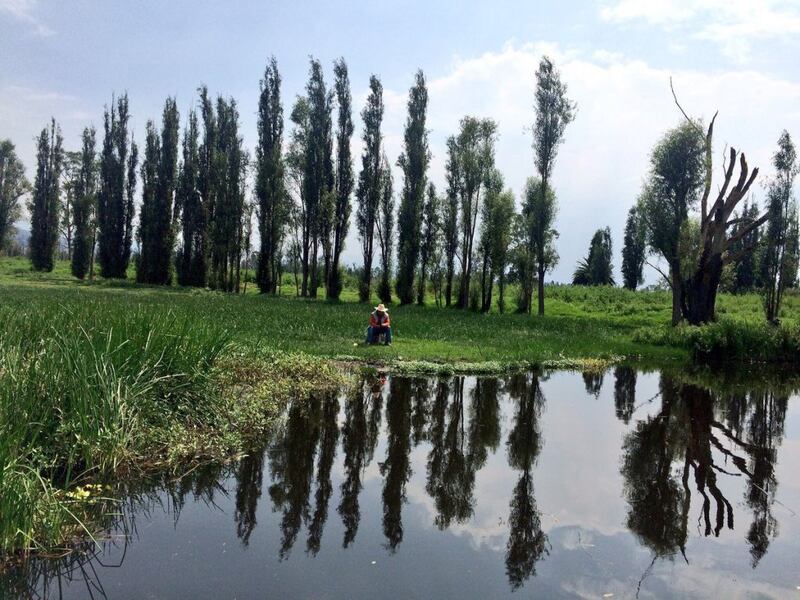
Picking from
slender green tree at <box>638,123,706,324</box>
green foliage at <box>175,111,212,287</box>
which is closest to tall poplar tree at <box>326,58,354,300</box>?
green foliage at <box>175,111,212,287</box>

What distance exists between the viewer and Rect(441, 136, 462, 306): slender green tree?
125ft

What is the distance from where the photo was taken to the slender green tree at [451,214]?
1496 inches

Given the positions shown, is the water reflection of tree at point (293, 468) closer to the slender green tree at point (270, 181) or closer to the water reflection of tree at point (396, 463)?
the water reflection of tree at point (396, 463)

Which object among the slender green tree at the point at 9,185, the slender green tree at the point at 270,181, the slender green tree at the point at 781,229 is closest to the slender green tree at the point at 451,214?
the slender green tree at the point at 270,181

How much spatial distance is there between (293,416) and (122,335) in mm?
2976

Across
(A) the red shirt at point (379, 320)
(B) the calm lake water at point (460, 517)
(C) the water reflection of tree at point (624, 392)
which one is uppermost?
(A) the red shirt at point (379, 320)

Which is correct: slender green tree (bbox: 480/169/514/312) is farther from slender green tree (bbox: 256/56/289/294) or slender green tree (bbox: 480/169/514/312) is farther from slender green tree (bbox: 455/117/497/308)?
slender green tree (bbox: 256/56/289/294)

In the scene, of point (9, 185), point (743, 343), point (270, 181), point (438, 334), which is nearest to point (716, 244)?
point (743, 343)

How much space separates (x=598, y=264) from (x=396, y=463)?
180ft

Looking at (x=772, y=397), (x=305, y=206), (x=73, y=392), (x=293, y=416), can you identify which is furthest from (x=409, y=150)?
(x=73, y=392)

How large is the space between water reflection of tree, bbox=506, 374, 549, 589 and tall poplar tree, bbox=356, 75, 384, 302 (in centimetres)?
2930

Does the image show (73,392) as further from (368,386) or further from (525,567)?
(368,386)

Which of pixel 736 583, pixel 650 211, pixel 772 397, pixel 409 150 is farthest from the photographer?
pixel 409 150

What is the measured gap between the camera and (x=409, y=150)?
126 ft
